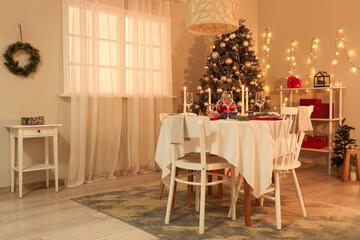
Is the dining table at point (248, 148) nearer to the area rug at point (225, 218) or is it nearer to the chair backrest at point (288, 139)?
the chair backrest at point (288, 139)

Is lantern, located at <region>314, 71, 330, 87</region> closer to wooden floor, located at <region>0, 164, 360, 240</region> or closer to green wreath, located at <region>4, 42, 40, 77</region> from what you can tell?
wooden floor, located at <region>0, 164, 360, 240</region>

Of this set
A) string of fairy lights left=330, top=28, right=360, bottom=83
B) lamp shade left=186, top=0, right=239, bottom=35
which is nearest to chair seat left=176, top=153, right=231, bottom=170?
lamp shade left=186, top=0, right=239, bottom=35

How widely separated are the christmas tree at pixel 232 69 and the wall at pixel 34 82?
211 cm

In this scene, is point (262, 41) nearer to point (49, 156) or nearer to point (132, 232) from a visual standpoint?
point (49, 156)

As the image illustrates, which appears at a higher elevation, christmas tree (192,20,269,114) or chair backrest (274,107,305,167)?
christmas tree (192,20,269,114)

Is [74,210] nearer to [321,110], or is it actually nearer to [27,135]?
[27,135]

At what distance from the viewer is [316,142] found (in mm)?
5141

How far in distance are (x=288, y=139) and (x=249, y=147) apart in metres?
0.46

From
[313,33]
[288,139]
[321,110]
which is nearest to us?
[288,139]

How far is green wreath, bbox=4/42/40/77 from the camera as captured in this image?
3.87 meters

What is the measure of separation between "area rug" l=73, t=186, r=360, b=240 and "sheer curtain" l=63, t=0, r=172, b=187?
980mm

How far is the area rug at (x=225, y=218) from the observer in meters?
2.56

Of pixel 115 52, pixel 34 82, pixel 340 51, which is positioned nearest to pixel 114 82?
pixel 115 52

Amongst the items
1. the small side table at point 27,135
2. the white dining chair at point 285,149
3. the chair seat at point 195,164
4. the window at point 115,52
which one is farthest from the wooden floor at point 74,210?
the window at point 115,52
